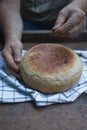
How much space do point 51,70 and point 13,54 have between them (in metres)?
0.18

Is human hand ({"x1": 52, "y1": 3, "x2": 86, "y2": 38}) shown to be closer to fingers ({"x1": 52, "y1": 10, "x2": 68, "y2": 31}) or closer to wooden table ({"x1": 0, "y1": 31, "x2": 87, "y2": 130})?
fingers ({"x1": 52, "y1": 10, "x2": 68, "y2": 31})

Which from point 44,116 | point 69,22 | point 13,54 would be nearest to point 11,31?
point 13,54

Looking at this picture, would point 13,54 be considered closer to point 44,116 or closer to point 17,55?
point 17,55

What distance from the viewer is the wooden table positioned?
742 millimetres

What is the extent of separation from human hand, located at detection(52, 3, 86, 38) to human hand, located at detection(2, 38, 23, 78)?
0.46 feet

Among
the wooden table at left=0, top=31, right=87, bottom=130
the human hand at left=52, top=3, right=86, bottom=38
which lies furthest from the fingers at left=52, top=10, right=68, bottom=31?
the wooden table at left=0, top=31, right=87, bottom=130

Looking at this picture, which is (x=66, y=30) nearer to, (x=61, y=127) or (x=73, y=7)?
(x=73, y=7)

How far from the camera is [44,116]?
0.77 meters

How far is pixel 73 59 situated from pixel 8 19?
0.34 meters

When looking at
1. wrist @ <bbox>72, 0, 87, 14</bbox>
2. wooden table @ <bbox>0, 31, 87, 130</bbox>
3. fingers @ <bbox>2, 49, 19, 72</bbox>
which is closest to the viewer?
wooden table @ <bbox>0, 31, 87, 130</bbox>

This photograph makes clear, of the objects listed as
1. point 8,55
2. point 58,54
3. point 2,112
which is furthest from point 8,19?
point 2,112

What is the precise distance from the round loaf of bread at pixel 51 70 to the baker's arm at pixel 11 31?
2.3 inches

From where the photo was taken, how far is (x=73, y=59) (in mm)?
827

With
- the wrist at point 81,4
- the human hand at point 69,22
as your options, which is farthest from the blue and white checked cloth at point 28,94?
the wrist at point 81,4
